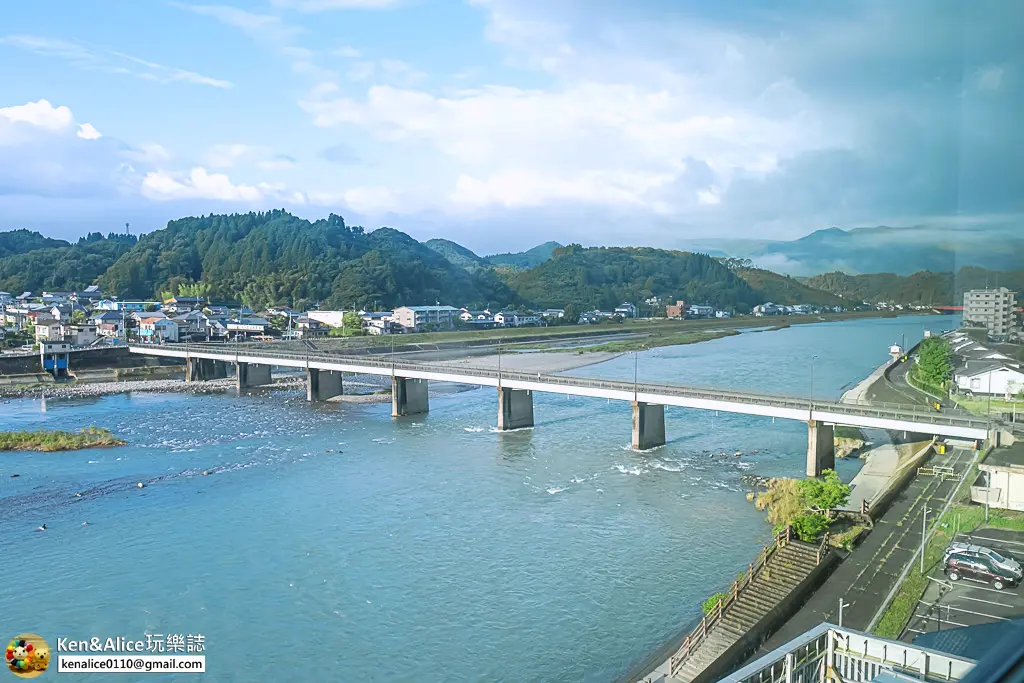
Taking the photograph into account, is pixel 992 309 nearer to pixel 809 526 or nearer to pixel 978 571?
pixel 978 571

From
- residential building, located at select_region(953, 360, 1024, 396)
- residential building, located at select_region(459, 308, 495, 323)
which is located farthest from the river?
residential building, located at select_region(459, 308, 495, 323)

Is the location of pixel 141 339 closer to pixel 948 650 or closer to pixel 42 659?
pixel 42 659

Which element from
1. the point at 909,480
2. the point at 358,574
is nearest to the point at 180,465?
the point at 358,574

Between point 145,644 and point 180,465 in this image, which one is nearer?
point 145,644

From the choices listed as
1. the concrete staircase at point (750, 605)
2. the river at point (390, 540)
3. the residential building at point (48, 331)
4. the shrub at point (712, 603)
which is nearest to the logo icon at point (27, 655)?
the river at point (390, 540)

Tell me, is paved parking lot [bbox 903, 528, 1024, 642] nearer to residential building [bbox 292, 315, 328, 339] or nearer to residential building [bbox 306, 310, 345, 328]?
residential building [bbox 292, 315, 328, 339]

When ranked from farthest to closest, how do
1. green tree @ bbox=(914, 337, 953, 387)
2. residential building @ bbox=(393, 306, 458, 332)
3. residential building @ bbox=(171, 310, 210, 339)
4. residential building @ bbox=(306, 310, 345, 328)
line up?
residential building @ bbox=(393, 306, 458, 332)
residential building @ bbox=(306, 310, 345, 328)
residential building @ bbox=(171, 310, 210, 339)
green tree @ bbox=(914, 337, 953, 387)

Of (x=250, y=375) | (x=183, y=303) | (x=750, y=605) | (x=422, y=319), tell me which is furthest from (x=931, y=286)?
(x=183, y=303)
